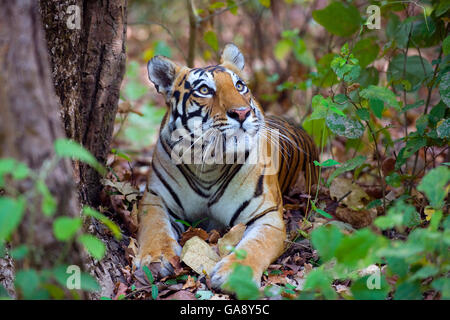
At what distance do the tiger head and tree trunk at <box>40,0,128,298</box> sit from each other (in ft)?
1.11

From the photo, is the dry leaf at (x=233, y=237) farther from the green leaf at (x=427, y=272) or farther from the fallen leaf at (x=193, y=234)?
the green leaf at (x=427, y=272)

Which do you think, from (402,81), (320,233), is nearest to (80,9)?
(320,233)

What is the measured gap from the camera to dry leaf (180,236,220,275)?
10.4ft

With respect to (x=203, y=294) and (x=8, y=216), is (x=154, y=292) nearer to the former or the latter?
(x=203, y=294)

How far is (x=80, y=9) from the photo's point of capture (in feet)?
11.0

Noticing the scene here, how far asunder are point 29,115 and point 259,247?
1.79 metres

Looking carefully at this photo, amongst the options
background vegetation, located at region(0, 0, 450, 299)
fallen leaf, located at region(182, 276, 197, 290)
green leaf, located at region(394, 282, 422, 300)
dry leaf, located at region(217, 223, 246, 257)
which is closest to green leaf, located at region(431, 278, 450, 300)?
background vegetation, located at region(0, 0, 450, 299)

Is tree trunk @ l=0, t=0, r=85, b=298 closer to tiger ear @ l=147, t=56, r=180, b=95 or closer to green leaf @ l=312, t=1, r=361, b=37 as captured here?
tiger ear @ l=147, t=56, r=180, b=95

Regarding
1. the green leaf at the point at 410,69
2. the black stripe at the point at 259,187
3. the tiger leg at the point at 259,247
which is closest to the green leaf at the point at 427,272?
the tiger leg at the point at 259,247

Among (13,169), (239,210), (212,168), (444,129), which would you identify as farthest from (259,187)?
(13,169)

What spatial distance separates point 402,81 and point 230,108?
1.57 meters

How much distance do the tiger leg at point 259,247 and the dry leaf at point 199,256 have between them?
0.46 ft

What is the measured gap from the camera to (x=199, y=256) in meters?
3.20

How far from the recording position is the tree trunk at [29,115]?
6.40 feet
